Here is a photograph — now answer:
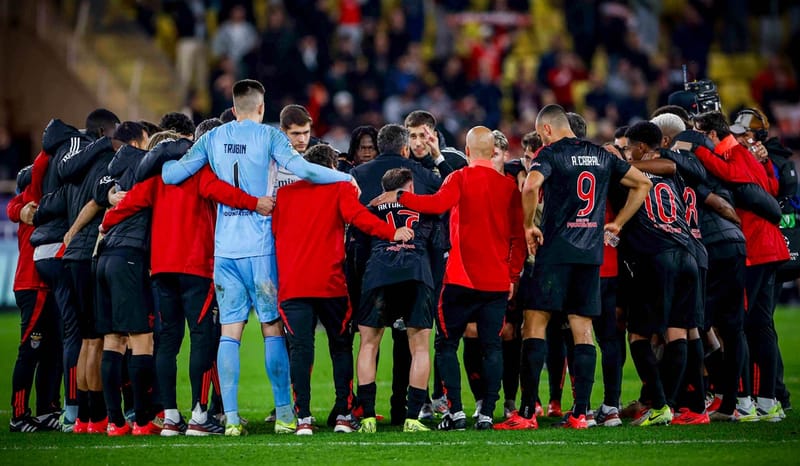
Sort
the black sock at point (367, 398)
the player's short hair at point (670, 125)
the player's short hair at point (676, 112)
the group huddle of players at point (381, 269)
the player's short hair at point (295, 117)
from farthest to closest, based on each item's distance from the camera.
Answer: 1. the player's short hair at point (676, 112)
2. the player's short hair at point (670, 125)
3. the player's short hair at point (295, 117)
4. the black sock at point (367, 398)
5. the group huddle of players at point (381, 269)

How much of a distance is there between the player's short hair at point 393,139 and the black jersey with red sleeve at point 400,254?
0.52 meters

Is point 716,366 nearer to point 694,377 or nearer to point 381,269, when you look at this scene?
point 694,377

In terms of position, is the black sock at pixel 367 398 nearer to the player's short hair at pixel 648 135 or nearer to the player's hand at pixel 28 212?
the player's short hair at pixel 648 135

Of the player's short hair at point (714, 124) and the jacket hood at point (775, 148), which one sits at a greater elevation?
the player's short hair at point (714, 124)

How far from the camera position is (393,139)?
9.90m

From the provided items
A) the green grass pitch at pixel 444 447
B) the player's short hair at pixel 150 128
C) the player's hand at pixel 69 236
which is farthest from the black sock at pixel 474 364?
the player's hand at pixel 69 236

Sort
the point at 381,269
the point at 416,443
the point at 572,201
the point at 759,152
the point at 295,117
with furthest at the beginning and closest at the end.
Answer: the point at 759,152 < the point at 295,117 < the point at 572,201 < the point at 381,269 < the point at 416,443

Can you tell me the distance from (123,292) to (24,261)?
170 cm

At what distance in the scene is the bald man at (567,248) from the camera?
9625 mm

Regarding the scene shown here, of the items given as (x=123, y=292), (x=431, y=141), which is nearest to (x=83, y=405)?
(x=123, y=292)

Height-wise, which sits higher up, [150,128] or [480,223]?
[150,128]

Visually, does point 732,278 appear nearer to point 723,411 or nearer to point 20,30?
point 723,411

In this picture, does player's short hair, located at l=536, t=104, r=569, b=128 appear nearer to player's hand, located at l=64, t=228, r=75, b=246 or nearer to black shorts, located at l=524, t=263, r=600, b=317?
black shorts, located at l=524, t=263, r=600, b=317

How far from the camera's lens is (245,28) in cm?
2434
